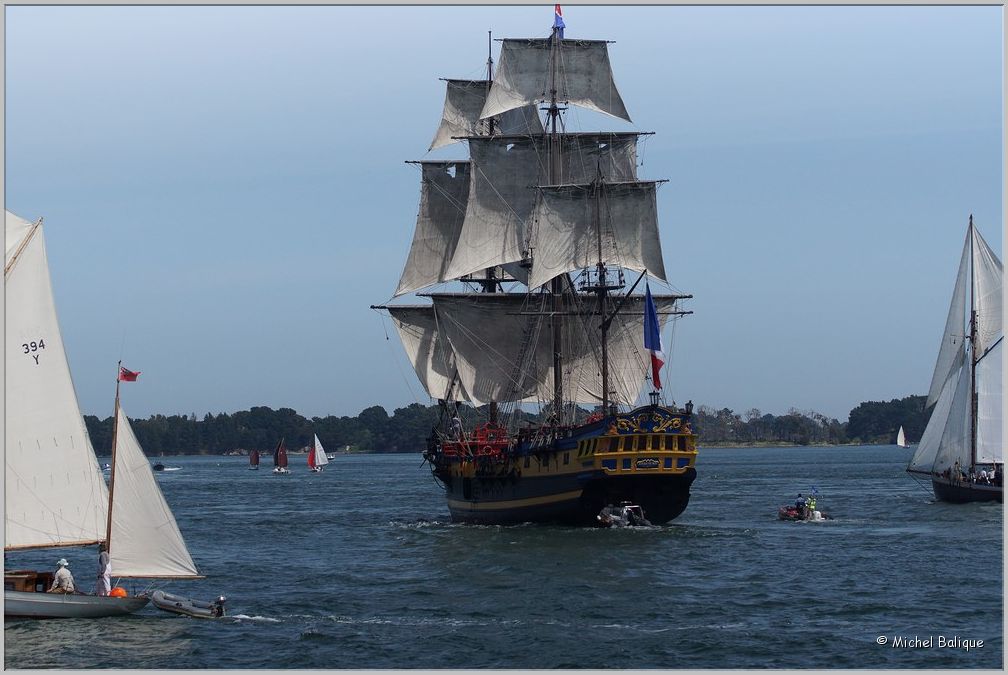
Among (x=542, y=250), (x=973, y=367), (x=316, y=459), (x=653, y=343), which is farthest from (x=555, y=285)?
(x=316, y=459)

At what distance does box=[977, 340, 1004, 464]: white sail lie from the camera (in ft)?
255

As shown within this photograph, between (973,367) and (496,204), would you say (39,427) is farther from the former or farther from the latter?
(973,367)

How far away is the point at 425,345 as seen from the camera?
8556cm

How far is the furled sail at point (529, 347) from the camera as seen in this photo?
79.9 m

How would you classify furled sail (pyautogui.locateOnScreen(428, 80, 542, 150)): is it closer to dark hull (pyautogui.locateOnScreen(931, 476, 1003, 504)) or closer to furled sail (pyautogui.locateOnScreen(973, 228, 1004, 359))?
furled sail (pyautogui.locateOnScreen(973, 228, 1004, 359))

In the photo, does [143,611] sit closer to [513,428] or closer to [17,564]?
[17,564]

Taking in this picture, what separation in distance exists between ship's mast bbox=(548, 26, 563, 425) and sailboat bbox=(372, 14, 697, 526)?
88mm

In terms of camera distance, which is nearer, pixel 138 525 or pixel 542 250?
pixel 138 525

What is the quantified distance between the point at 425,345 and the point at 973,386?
32230 millimetres

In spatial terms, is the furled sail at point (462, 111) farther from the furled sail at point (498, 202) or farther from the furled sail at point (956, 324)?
the furled sail at point (956, 324)

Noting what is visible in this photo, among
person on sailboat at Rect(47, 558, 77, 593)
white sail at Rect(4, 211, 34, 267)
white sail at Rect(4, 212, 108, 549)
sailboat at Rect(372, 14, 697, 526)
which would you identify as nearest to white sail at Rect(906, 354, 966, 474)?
sailboat at Rect(372, 14, 697, 526)

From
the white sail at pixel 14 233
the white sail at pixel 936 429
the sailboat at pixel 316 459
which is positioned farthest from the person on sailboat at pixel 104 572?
the sailboat at pixel 316 459

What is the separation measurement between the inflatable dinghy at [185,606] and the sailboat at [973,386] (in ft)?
166

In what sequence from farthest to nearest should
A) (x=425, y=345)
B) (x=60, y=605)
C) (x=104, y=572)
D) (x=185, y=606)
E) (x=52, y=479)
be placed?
(x=425, y=345) → (x=185, y=606) → (x=104, y=572) → (x=60, y=605) → (x=52, y=479)
